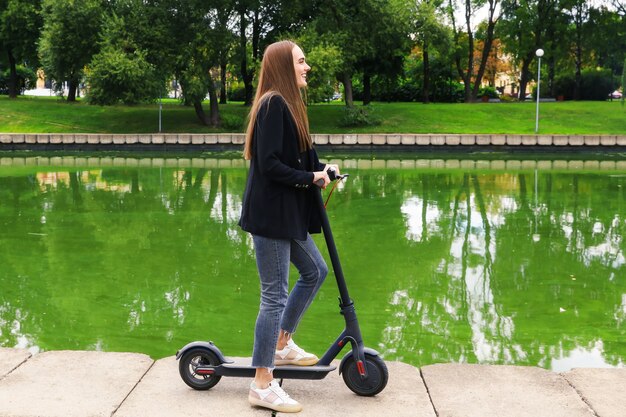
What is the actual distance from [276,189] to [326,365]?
0.94 m

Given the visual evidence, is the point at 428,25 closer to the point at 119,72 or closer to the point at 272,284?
the point at 119,72

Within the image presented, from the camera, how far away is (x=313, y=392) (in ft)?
13.0

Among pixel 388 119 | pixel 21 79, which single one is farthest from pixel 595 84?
pixel 21 79

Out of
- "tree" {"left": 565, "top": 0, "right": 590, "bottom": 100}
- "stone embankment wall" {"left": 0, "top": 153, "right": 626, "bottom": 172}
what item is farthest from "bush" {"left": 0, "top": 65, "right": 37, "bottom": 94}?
"tree" {"left": 565, "top": 0, "right": 590, "bottom": 100}

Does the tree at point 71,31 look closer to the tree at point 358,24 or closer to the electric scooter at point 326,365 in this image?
the tree at point 358,24

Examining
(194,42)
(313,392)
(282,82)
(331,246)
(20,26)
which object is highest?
(20,26)

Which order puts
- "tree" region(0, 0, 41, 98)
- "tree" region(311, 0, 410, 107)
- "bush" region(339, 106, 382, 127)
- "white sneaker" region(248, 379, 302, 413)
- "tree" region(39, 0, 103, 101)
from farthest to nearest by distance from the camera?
1. "tree" region(0, 0, 41, 98)
2. "bush" region(339, 106, 382, 127)
3. "tree" region(311, 0, 410, 107)
4. "tree" region(39, 0, 103, 101)
5. "white sneaker" region(248, 379, 302, 413)

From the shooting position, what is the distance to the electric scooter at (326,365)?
12.8ft

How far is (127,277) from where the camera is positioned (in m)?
7.66

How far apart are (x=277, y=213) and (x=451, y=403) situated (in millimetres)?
1214

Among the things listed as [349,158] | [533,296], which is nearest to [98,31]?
[349,158]

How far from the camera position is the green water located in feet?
18.5

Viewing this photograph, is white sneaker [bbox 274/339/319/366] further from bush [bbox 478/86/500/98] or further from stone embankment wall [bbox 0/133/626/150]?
bush [bbox 478/86/500/98]

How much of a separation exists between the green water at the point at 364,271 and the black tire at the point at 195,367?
1210mm
